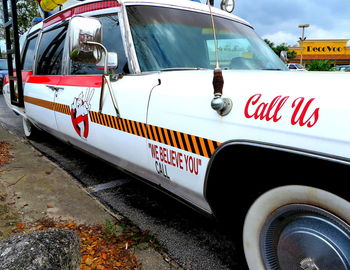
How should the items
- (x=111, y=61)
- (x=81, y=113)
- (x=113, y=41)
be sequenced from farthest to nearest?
1. (x=81, y=113)
2. (x=113, y=41)
3. (x=111, y=61)

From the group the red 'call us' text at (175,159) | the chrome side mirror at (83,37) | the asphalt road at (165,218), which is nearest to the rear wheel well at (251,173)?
the red 'call us' text at (175,159)

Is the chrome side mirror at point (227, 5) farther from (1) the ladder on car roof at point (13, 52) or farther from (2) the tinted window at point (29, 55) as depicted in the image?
(1) the ladder on car roof at point (13, 52)

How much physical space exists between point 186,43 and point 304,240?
1621 millimetres

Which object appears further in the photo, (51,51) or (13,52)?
(13,52)

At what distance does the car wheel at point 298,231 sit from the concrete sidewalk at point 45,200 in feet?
2.46

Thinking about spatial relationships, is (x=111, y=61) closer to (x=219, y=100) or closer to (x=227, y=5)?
(x=219, y=100)

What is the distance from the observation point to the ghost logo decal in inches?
108

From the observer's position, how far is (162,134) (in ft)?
6.25

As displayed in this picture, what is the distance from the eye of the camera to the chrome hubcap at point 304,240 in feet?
4.08

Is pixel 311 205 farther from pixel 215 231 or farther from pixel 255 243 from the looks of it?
pixel 215 231

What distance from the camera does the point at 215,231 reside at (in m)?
2.50

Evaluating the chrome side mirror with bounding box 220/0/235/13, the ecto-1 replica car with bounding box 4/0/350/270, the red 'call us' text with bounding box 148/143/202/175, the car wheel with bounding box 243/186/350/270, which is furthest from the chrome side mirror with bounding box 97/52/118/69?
the chrome side mirror with bounding box 220/0/235/13

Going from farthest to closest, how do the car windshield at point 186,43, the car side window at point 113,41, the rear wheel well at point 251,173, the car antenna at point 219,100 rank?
the car side window at point 113,41, the car windshield at point 186,43, the car antenna at point 219,100, the rear wheel well at point 251,173

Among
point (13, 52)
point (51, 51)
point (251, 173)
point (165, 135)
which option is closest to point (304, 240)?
point (251, 173)
